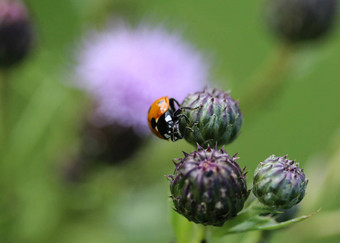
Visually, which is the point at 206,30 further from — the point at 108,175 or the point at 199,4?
the point at 108,175

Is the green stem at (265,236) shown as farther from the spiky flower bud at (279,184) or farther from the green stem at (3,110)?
the green stem at (3,110)

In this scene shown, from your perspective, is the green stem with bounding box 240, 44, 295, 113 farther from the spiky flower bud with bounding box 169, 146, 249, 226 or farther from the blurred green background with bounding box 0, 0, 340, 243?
the spiky flower bud with bounding box 169, 146, 249, 226

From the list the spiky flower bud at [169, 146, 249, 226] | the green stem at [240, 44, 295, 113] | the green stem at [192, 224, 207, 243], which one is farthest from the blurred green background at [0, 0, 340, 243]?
the spiky flower bud at [169, 146, 249, 226]

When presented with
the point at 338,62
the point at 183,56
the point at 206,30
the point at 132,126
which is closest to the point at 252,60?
the point at 338,62

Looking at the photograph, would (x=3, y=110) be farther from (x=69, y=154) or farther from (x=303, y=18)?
(x=303, y=18)

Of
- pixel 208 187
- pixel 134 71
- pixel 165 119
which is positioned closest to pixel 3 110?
pixel 134 71

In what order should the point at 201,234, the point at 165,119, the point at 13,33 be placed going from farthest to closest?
1. the point at 13,33
2. the point at 165,119
3. the point at 201,234

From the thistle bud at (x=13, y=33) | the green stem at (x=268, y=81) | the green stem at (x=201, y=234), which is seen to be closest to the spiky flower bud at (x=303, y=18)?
the green stem at (x=268, y=81)
